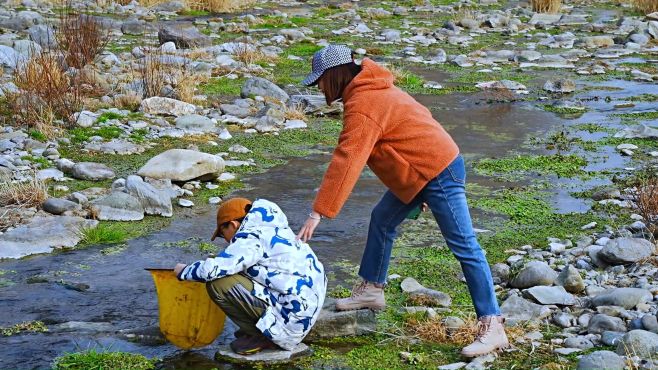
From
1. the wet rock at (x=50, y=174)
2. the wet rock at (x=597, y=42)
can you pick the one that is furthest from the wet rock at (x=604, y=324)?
the wet rock at (x=597, y=42)

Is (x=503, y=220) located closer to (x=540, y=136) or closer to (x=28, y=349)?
(x=540, y=136)

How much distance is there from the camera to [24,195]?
764cm

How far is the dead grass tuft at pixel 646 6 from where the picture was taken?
2189 cm

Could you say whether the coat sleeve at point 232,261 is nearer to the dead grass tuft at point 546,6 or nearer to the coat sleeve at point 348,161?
the coat sleeve at point 348,161

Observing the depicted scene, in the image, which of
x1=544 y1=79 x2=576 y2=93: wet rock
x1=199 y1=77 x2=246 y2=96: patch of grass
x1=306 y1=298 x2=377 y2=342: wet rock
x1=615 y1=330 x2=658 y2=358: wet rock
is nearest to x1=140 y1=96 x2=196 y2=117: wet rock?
x1=199 y1=77 x2=246 y2=96: patch of grass

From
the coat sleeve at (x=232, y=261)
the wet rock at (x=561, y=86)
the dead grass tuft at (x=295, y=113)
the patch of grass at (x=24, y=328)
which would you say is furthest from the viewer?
the wet rock at (x=561, y=86)

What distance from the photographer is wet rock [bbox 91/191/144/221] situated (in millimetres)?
7549

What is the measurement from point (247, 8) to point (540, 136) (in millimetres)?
13810

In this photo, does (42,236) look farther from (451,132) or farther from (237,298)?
(451,132)

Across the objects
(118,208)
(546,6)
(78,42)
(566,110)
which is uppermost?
(78,42)

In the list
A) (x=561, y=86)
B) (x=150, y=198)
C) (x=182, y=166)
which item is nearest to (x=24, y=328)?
(x=150, y=198)

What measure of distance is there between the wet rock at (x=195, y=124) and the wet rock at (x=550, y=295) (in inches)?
220

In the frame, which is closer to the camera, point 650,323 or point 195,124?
point 650,323

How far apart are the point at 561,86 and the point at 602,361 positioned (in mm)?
9580
